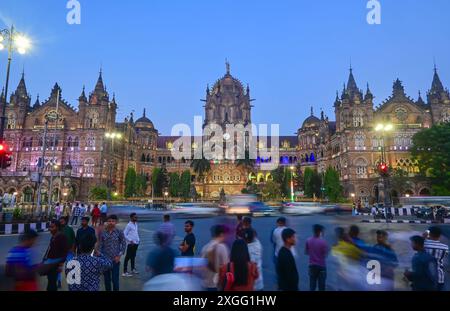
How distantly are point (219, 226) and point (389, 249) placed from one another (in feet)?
10.6

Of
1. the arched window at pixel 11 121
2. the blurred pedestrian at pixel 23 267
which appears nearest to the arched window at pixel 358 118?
the blurred pedestrian at pixel 23 267

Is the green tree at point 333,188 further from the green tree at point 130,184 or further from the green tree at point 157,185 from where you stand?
the green tree at point 130,184

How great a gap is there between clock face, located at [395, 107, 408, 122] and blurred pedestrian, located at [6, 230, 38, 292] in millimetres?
63313

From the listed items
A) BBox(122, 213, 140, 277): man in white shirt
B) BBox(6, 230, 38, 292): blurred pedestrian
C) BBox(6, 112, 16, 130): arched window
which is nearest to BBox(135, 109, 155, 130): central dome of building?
BBox(6, 112, 16, 130): arched window

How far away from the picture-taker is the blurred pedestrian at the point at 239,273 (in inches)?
188

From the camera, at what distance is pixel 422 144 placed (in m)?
45.2

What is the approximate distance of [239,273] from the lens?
4.79 metres

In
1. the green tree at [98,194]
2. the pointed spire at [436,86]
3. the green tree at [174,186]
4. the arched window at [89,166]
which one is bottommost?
the green tree at [98,194]

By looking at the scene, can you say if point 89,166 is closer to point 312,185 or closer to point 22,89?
point 22,89

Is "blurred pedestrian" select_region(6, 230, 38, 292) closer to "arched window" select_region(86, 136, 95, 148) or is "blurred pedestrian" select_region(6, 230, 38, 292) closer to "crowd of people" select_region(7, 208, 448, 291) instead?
"crowd of people" select_region(7, 208, 448, 291)

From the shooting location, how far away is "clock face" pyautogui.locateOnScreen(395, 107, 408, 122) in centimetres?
5762

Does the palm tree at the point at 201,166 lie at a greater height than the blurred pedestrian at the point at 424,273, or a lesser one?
greater

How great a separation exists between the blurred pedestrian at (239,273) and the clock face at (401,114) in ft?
203

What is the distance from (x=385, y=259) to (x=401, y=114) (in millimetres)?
60304
